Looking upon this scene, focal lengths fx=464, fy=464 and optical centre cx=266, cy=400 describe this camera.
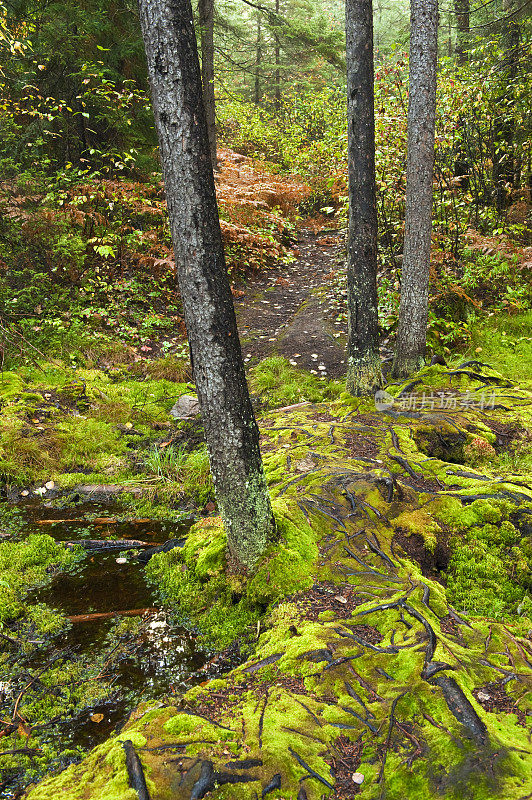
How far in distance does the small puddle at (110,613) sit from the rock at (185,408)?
1.98 metres

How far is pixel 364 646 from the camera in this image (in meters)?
2.33

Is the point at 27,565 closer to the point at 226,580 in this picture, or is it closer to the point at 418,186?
the point at 226,580

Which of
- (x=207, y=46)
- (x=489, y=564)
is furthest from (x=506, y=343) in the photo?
(x=207, y=46)

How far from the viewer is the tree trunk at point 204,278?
2.24 m

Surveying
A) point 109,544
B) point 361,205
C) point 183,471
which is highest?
point 361,205

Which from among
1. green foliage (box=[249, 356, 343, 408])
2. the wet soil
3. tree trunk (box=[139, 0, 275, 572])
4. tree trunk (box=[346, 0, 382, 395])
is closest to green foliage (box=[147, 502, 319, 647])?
tree trunk (box=[139, 0, 275, 572])

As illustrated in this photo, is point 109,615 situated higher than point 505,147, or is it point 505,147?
point 505,147

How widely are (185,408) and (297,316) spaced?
3.80 m

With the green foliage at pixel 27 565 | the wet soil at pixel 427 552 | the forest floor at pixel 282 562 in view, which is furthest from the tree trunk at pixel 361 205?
the green foliage at pixel 27 565

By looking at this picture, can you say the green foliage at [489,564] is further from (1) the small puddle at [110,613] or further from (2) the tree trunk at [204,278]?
(1) the small puddle at [110,613]

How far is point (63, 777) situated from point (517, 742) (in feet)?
5.74

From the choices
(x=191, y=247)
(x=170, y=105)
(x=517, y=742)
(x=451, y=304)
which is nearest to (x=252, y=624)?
(x=517, y=742)

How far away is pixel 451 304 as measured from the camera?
7172 millimetres

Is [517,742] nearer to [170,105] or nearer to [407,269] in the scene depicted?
[170,105]
